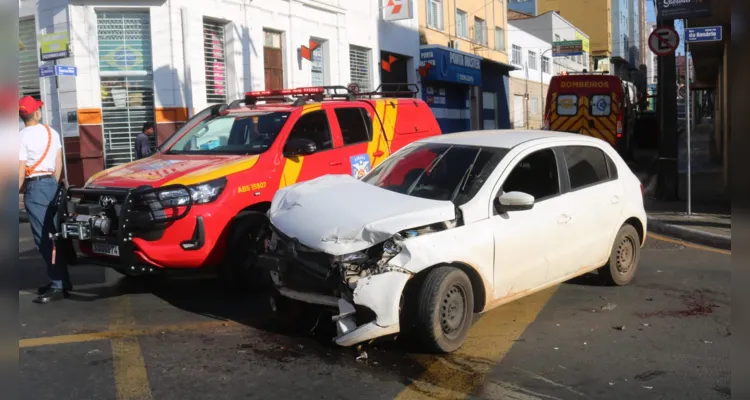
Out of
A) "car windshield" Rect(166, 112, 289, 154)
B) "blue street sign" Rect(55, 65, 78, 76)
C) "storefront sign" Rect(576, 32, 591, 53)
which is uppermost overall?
"storefront sign" Rect(576, 32, 591, 53)

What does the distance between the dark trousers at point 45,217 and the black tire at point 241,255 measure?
1.58 meters

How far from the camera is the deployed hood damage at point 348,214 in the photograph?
494cm

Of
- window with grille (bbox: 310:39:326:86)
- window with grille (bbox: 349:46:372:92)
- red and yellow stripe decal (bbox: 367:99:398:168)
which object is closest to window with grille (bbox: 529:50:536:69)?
window with grille (bbox: 349:46:372:92)

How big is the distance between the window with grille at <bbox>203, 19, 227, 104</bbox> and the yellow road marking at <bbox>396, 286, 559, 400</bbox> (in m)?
12.8

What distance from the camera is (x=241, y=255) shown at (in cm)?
682

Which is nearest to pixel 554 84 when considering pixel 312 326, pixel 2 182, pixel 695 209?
pixel 695 209

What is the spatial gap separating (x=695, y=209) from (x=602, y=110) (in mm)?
9727

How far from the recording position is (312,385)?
4547 mm

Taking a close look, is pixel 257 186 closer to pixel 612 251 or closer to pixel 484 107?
pixel 612 251

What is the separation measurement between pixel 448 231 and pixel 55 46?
11732mm

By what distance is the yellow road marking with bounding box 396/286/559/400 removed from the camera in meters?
4.47

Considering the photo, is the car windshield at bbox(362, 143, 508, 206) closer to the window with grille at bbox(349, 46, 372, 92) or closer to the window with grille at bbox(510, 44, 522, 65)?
the window with grille at bbox(349, 46, 372, 92)

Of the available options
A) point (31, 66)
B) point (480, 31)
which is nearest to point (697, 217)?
point (31, 66)

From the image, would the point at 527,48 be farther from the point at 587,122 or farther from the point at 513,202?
the point at 513,202
